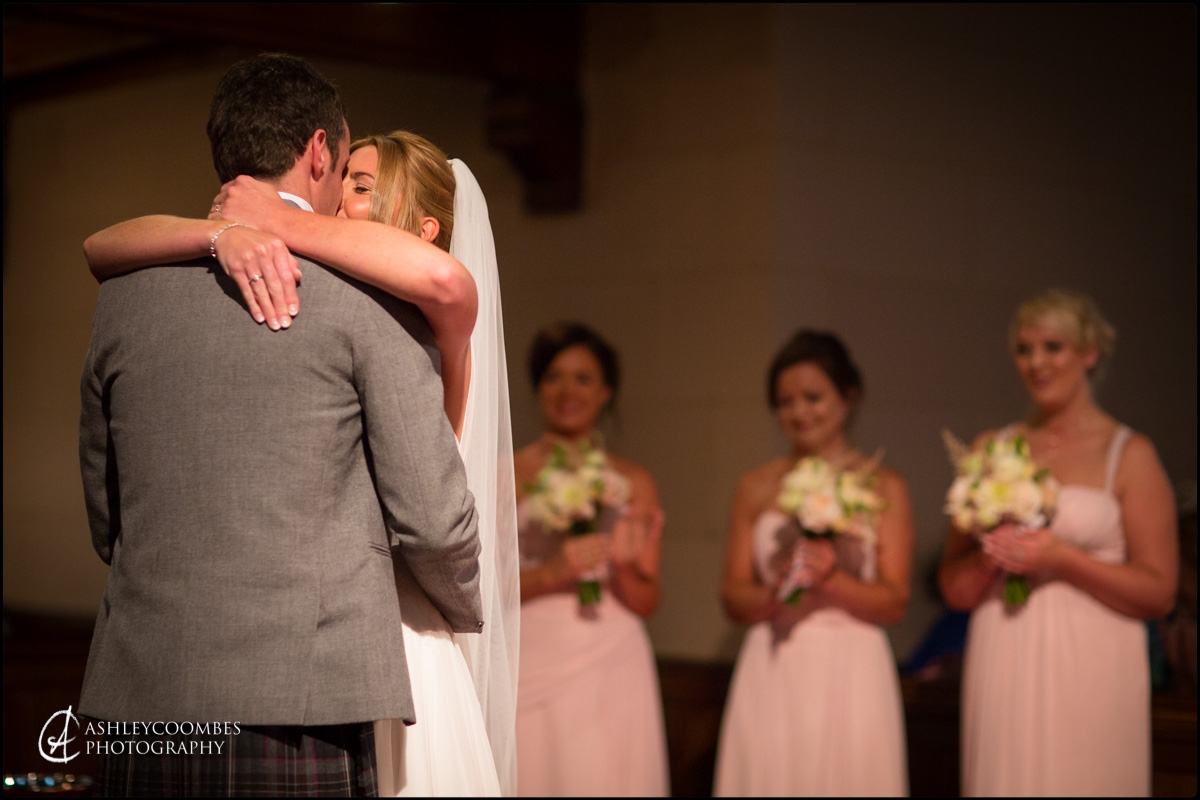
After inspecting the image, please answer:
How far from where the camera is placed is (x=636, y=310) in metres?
6.11

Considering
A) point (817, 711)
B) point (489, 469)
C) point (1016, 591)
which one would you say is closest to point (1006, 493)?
point (1016, 591)

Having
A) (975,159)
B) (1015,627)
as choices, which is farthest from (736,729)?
(975,159)

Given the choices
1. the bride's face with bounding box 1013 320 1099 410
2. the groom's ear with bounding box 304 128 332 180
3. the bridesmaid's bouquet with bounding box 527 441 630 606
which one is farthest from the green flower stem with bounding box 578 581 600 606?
the groom's ear with bounding box 304 128 332 180

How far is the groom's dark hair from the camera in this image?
6.26ft

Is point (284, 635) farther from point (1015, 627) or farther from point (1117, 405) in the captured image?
point (1117, 405)

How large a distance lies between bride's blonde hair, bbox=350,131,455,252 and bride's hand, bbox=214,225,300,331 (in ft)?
1.42

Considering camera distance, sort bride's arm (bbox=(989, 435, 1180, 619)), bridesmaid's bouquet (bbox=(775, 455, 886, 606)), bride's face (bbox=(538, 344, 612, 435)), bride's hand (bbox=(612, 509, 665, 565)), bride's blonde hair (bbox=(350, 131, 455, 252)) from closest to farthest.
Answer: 1. bride's blonde hair (bbox=(350, 131, 455, 252))
2. bride's arm (bbox=(989, 435, 1180, 619))
3. bridesmaid's bouquet (bbox=(775, 455, 886, 606))
4. bride's hand (bbox=(612, 509, 665, 565))
5. bride's face (bbox=(538, 344, 612, 435))

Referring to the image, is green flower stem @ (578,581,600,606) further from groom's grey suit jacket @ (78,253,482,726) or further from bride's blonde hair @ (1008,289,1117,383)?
groom's grey suit jacket @ (78,253,482,726)

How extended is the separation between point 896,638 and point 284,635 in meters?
4.68

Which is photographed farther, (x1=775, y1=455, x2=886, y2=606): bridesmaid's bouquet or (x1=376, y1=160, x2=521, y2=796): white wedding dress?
(x1=775, y1=455, x2=886, y2=606): bridesmaid's bouquet

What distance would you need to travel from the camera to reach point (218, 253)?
181 cm

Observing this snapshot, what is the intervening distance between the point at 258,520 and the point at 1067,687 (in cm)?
318

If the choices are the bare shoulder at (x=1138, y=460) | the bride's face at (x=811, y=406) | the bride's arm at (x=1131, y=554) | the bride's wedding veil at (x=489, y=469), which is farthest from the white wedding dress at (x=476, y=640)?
the bare shoulder at (x=1138, y=460)

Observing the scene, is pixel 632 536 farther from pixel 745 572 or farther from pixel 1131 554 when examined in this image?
pixel 1131 554
